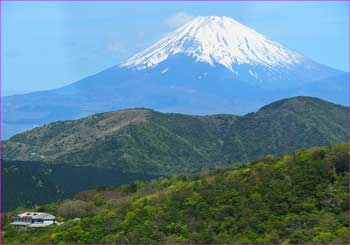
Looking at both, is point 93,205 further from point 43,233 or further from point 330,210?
point 330,210

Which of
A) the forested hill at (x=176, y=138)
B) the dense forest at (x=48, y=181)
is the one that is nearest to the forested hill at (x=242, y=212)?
the dense forest at (x=48, y=181)

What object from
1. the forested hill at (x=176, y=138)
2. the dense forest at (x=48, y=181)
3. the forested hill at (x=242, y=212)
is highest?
the forested hill at (x=176, y=138)

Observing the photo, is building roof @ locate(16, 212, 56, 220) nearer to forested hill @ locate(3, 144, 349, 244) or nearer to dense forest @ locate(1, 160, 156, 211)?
forested hill @ locate(3, 144, 349, 244)

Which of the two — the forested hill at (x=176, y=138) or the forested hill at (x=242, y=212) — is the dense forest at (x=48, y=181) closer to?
the forested hill at (x=176, y=138)

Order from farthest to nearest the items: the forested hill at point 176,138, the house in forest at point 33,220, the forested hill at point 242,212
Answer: the forested hill at point 176,138, the house in forest at point 33,220, the forested hill at point 242,212

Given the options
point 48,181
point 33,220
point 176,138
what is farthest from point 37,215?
point 176,138

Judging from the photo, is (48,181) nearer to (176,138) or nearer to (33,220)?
(176,138)

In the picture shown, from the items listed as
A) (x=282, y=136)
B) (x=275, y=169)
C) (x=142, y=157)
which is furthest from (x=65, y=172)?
(x=275, y=169)
